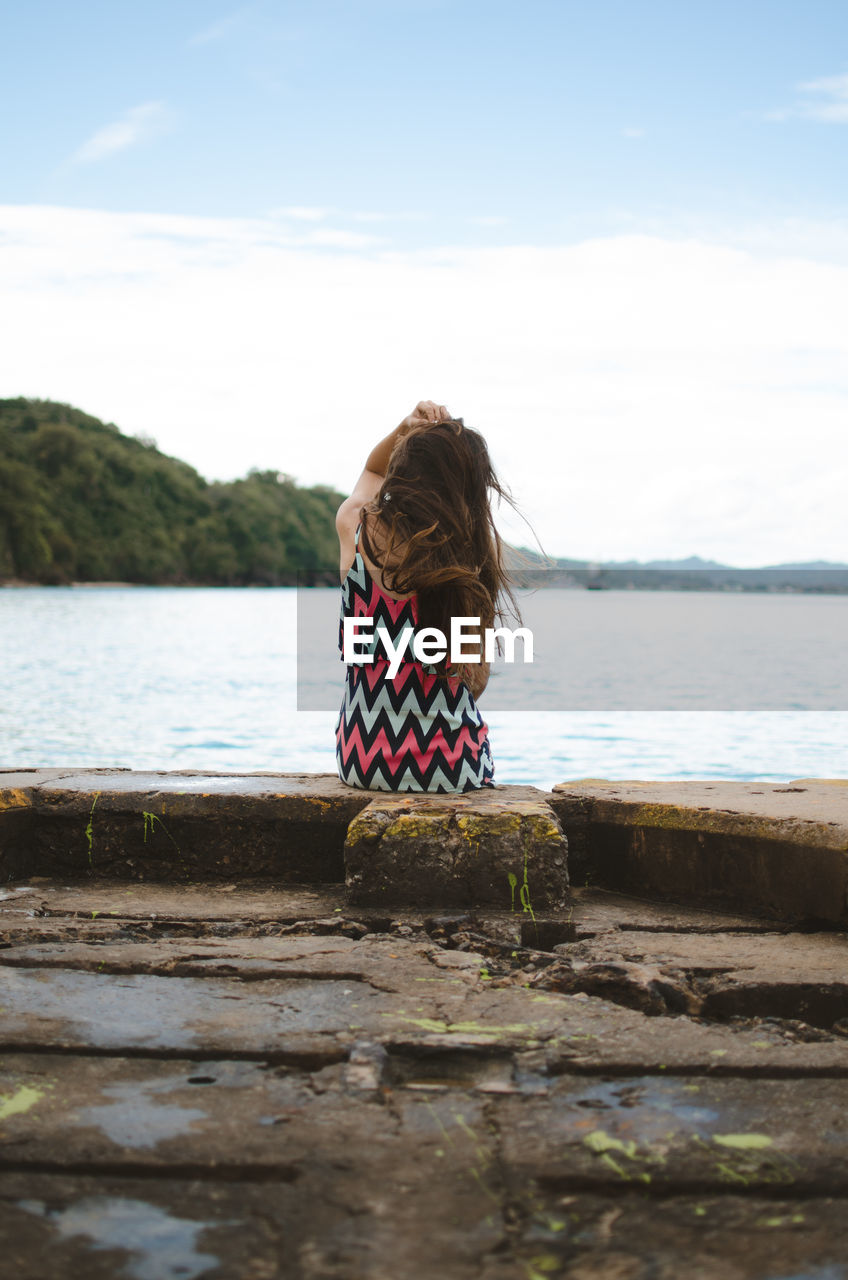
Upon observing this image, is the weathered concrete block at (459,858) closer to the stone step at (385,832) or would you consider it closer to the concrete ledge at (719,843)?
the stone step at (385,832)

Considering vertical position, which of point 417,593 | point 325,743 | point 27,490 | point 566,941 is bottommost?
point 325,743

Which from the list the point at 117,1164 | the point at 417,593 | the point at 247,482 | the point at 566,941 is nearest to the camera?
the point at 117,1164

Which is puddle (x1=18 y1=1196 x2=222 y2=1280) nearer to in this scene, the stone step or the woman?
the stone step

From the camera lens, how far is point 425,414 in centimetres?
414

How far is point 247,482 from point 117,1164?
125341mm

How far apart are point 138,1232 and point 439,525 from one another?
8.28ft

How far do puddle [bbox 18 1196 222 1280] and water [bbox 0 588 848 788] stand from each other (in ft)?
31.6

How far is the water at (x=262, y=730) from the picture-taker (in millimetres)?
18938

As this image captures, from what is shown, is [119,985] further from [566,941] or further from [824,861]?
→ [824,861]

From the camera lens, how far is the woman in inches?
152

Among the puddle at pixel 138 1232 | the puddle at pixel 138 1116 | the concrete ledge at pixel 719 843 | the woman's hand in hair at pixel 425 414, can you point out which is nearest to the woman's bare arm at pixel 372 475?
the woman's hand in hair at pixel 425 414

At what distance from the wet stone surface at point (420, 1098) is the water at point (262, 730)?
8.63m

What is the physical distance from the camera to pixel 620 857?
4.12m

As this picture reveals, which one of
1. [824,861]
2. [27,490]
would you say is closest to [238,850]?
[824,861]
